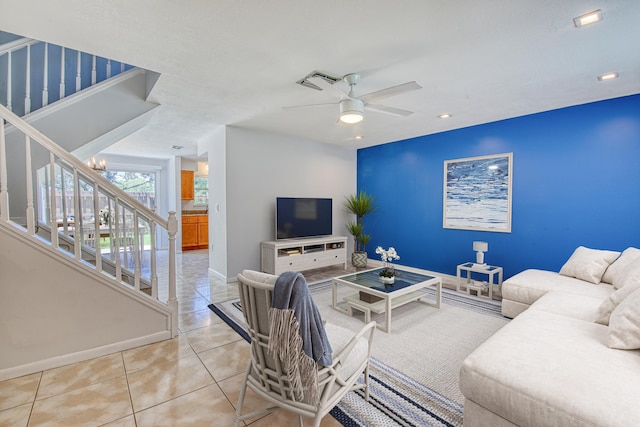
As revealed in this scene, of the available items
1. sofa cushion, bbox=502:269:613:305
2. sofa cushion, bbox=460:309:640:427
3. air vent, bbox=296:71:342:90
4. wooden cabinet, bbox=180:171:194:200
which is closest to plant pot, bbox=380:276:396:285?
sofa cushion, bbox=502:269:613:305

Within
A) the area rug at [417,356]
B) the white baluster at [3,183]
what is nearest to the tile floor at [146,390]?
the area rug at [417,356]

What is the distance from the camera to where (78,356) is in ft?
7.61

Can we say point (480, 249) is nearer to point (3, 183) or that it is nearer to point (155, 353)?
point (155, 353)

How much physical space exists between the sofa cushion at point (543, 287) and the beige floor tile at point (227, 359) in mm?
2784

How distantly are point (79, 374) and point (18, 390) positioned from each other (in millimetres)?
321

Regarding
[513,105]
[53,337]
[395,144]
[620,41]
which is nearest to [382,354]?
[53,337]

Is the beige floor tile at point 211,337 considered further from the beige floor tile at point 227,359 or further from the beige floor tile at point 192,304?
the beige floor tile at point 192,304

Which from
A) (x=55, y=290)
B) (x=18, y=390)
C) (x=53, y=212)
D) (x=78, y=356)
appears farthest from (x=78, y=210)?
(x=18, y=390)

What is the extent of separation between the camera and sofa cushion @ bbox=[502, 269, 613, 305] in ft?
9.10

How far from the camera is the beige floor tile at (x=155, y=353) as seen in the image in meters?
2.30

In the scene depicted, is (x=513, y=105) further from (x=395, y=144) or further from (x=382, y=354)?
(x=382, y=354)

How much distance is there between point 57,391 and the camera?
197 cm

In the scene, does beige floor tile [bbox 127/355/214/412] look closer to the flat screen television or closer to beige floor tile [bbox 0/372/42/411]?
beige floor tile [bbox 0/372/42/411]

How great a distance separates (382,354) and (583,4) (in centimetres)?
278
